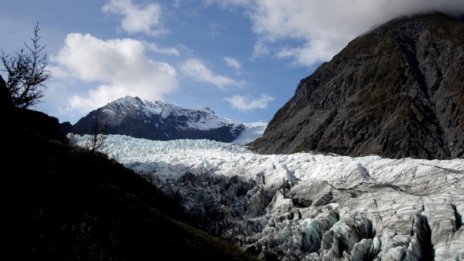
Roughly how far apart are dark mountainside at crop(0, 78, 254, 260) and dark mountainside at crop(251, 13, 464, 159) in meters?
83.7

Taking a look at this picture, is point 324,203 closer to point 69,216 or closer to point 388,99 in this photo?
point 69,216

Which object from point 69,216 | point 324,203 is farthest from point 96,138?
point 69,216

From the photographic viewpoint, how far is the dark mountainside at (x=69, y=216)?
1327 cm

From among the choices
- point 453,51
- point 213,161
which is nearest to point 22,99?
point 213,161

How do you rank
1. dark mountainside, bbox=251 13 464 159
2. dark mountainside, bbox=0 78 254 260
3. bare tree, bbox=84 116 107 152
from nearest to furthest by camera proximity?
dark mountainside, bbox=0 78 254 260, bare tree, bbox=84 116 107 152, dark mountainside, bbox=251 13 464 159

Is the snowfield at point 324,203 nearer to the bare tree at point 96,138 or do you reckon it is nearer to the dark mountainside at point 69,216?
the bare tree at point 96,138

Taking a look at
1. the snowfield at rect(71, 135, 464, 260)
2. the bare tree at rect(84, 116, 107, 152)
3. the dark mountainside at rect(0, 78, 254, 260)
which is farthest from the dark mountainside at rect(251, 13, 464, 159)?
the dark mountainside at rect(0, 78, 254, 260)

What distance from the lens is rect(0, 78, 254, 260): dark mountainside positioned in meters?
13.3

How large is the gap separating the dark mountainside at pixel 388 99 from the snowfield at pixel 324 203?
101 ft

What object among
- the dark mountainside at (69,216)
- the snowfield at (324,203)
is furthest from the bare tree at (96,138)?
the dark mountainside at (69,216)

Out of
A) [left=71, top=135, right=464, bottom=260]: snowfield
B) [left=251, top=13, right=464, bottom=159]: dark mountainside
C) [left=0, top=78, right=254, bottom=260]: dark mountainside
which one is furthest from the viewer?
[left=251, top=13, right=464, bottom=159]: dark mountainside

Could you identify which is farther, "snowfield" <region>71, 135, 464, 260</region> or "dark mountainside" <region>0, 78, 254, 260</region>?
"snowfield" <region>71, 135, 464, 260</region>

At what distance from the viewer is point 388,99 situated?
11538cm

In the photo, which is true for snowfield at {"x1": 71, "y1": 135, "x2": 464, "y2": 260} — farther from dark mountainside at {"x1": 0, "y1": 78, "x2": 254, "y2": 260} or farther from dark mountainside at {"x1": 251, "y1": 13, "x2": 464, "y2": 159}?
dark mountainside at {"x1": 251, "y1": 13, "x2": 464, "y2": 159}
